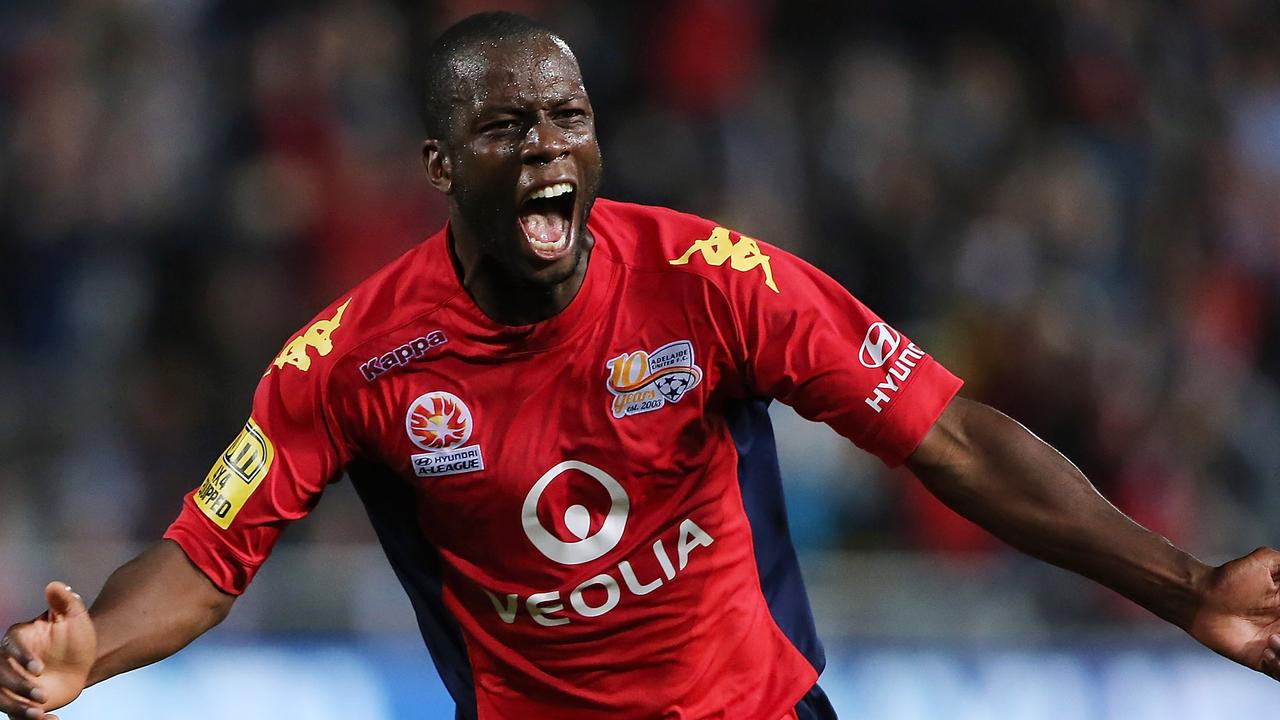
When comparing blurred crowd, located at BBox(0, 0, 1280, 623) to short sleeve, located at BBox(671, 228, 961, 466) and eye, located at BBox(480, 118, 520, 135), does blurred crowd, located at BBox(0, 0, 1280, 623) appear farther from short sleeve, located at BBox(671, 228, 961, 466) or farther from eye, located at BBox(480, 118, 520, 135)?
eye, located at BBox(480, 118, 520, 135)

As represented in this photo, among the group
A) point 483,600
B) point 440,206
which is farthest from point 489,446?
point 440,206

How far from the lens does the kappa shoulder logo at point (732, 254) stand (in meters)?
3.86

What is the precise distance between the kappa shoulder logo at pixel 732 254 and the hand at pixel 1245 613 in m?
1.11

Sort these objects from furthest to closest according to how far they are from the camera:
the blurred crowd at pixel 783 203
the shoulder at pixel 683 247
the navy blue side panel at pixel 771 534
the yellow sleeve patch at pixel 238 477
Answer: the blurred crowd at pixel 783 203
the navy blue side panel at pixel 771 534
the yellow sleeve patch at pixel 238 477
the shoulder at pixel 683 247

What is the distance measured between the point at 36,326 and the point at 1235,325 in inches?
228

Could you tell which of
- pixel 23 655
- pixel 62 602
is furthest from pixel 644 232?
pixel 23 655

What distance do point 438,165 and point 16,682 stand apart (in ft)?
4.64

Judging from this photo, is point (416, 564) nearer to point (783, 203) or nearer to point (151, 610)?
point (151, 610)

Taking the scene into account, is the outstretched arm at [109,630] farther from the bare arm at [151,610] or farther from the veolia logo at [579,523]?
the veolia logo at [579,523]

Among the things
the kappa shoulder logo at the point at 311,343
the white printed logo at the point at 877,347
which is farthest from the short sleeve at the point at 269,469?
the white printed logo at the point at 877,347

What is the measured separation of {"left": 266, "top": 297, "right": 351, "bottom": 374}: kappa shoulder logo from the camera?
155 inches

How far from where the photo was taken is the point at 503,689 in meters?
4.11

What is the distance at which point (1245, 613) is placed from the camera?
361 cm

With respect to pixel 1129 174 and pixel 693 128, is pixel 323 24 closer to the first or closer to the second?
pixel 693 128
